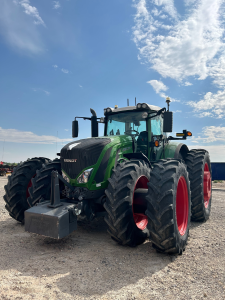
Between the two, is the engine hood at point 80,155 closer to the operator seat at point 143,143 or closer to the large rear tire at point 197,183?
the operator seat at point 143,143

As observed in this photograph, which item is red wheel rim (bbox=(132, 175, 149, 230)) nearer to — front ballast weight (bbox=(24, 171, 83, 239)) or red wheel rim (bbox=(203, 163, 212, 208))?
front ballast weight (bbox=(24, 171, 83, 239))

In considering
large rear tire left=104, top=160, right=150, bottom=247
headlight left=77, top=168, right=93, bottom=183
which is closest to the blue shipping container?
large rear tire left=104, top=160, right=150, bottom=247

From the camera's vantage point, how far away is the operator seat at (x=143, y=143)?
18.1 ft

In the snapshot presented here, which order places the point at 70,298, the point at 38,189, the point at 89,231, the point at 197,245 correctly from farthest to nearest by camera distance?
the point at 89,231 → the point at 38,189 → the point at 197,245 → the point at 70,298

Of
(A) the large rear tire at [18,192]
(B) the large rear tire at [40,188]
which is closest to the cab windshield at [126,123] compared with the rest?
(B) the large rear tire at [40,188]

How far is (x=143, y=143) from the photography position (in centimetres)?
554

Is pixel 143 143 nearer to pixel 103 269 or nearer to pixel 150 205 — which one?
pixel 150 205

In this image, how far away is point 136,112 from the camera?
223 inches

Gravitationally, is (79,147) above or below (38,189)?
above

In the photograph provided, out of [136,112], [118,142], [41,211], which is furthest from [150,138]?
[41,211]

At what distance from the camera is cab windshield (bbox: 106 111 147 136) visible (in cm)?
560

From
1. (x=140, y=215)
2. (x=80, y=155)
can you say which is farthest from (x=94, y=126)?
(x=140, y=215)

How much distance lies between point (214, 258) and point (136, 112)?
3477mm

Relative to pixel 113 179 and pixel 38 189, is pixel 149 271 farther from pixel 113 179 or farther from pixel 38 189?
pixel 38 189
